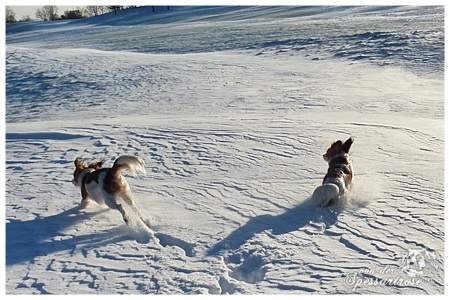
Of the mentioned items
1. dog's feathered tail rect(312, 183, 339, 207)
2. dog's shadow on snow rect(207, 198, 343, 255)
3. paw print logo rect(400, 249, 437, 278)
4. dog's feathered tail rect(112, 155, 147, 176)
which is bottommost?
paw print logo rect(400, 249, 437, 278)

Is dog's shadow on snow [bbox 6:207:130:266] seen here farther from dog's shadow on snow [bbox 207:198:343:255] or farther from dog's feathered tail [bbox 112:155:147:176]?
dog's shadow on snow [bbox 207:198:343:255]

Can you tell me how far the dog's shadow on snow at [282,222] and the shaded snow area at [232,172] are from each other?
0.08 ft

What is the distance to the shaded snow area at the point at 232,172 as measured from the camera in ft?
15.9

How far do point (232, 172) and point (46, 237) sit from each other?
9.83ft

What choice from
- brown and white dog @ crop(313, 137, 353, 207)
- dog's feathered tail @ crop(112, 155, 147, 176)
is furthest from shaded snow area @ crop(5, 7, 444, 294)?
dog's feathered tail @ crop(112, 155, 147, 176)

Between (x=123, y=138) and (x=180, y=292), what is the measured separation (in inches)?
204

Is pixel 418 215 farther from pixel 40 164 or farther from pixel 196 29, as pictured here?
pixel 196 29

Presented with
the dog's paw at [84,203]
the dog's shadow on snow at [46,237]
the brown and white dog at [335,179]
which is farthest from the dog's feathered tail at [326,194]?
the dog's paw at [84,203]

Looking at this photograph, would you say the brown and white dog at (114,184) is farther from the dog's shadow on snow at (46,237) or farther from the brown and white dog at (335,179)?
the brown and white dog at (335,179)

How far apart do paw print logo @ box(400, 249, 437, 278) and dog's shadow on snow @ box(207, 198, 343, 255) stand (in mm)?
994

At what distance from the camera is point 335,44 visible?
18.9 m

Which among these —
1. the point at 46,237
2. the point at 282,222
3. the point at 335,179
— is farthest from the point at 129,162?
the point at 335,179

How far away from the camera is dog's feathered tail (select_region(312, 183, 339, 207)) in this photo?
5.90 meters
